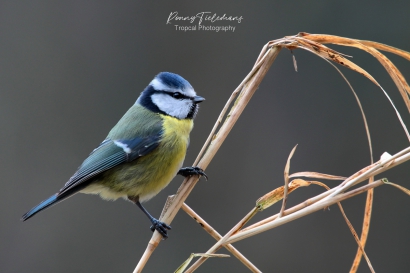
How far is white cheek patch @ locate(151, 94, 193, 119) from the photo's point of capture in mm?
2311

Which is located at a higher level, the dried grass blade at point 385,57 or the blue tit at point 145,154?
the dried grass blade at point 385,57

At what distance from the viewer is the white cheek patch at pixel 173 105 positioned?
91.0 inches

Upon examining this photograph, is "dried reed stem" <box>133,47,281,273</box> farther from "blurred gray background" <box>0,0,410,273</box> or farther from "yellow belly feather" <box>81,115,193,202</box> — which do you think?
"blurred gray background" <box>0,0,410,273</box>

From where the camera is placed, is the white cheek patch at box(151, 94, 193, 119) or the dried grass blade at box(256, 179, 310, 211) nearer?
the dried grass blade at box(256, 179, 310, 211)

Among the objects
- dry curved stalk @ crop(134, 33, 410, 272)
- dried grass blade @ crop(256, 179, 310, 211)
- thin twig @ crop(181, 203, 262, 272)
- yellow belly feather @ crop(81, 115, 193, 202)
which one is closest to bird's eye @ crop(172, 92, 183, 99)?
yellow belly feather @ crop(81, 115, 193, 202)

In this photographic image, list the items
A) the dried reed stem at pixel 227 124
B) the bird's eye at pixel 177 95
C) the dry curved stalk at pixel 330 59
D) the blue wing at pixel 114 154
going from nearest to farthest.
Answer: the dry curved stalk at pixel 330 59 < the dried reed stem at pixel 227 124 < the blue wing at pixel 114 154 < the bird's eye at pixel 177 95

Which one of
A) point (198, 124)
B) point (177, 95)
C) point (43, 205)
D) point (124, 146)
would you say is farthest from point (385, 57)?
point (198, 124)

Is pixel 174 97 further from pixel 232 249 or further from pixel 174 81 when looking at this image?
pixel 232 249

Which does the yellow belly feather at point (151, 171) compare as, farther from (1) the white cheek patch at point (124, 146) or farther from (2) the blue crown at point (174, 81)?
(2) the blue crown at point (174, 81)

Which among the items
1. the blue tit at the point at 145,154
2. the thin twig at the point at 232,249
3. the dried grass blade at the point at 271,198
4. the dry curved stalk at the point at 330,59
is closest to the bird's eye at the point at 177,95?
the blue tit at the point at 145,154

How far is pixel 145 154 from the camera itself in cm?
223

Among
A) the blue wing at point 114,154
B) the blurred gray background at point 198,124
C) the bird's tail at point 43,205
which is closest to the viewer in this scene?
the bird's tail at point 43,205

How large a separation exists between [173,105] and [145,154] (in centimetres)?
29

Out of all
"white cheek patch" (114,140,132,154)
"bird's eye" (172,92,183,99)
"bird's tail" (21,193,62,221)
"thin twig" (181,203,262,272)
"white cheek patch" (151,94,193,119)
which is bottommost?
"bird's tail" (21,193,62,221)
